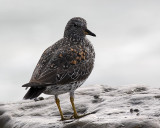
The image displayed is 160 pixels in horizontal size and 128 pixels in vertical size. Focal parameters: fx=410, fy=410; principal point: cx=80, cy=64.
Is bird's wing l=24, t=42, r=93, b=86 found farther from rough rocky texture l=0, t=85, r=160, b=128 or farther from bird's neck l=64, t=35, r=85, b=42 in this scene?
rough rocky texture l=0, t=85, r=160, b=128

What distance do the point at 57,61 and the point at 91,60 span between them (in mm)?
1363

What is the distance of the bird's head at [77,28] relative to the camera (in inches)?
514

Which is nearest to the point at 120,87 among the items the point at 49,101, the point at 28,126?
the point at 49,101

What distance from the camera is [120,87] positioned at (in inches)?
625

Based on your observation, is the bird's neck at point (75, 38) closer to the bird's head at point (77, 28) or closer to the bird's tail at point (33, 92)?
the bird's head at point (77, 28)

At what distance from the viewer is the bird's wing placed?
11.1m

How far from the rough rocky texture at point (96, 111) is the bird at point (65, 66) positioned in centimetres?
82

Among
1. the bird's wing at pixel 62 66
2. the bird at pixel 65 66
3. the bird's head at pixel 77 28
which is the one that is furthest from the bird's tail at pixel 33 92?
the bird's head at pixel 77 28

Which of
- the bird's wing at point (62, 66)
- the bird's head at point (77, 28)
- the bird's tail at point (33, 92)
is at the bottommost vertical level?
the bird's tail at point (33, 92)

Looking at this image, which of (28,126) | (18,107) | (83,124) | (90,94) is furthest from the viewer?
(90,94)

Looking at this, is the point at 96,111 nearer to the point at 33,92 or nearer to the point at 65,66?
the point at 65,66

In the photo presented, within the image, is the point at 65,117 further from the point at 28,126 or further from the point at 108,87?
the point at 108,87

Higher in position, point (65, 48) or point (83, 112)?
Answer: point (65, 48)

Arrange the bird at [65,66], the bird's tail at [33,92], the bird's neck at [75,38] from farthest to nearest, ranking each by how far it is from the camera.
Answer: the bird's neck at [75,38] < the bird at [65,66] < the bird's tail at [33,92]
